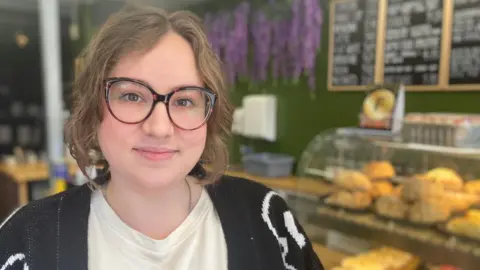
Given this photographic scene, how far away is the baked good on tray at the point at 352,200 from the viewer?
1.88 metres

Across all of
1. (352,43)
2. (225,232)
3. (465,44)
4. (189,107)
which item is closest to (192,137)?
(189,107)

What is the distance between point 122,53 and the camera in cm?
87

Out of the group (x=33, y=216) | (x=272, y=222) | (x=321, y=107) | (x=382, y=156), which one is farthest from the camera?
(x=321, y=107)

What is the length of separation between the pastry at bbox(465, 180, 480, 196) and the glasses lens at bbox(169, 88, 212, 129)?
128cm

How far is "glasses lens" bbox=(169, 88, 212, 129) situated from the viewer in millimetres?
879

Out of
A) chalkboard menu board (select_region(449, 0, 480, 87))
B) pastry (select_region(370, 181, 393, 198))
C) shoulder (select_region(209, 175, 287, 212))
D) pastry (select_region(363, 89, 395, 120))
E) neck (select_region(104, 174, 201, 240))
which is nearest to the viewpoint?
neck (select_region(104, 174, 201, 240))

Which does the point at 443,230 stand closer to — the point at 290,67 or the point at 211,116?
the point at 211,116

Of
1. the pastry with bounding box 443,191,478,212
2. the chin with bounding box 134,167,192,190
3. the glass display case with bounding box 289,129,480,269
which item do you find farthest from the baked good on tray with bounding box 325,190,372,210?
the chin with bounding box 134,167,192,190

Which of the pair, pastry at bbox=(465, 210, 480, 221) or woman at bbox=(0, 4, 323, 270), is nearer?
woman at bbox=(0, 4, 323, 270)

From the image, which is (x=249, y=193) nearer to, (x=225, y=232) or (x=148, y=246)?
(x=225, y=232)

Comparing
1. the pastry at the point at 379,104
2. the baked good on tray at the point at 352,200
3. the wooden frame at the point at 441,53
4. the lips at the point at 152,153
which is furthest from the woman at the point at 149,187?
the wooden frame at the point at 441,53

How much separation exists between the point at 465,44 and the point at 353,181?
3.53ft

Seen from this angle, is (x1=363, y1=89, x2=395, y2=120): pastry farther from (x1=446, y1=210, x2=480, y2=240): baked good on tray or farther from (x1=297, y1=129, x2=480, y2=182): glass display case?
(x1=446, y1=210, x2=480, y2=240): baked good on tray

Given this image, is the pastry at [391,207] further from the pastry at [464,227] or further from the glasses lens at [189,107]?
the glasses lens at [189,107]
